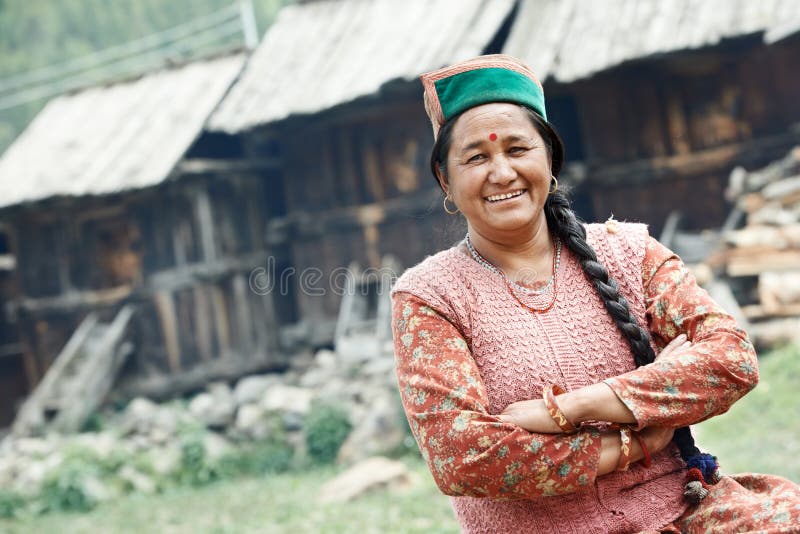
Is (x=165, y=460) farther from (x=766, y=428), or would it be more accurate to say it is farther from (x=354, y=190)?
(x=766, y=428)

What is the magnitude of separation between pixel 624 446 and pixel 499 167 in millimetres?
771

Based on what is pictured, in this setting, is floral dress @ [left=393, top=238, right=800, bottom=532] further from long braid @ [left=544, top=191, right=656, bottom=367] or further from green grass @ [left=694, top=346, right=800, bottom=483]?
green grass @ [left=694, top=346, right=800, bottom=483]

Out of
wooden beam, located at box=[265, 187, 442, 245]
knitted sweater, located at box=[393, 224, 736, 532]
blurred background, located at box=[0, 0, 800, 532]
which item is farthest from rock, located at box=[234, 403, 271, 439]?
knitted sweater, located at box=[393, 224, 736, 532]

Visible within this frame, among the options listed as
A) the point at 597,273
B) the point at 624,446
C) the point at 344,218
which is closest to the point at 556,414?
the point at 624,446

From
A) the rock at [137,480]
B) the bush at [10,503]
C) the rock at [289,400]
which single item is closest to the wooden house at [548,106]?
the rock at [289,400]

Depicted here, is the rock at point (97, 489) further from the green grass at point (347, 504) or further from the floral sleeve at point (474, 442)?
the floral sleeve at point (474, 442)

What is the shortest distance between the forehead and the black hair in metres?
0.03

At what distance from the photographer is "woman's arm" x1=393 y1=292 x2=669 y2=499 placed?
6.31 ft

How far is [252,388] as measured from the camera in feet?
30.4

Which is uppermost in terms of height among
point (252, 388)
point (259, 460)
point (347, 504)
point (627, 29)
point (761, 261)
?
point (627, 29)

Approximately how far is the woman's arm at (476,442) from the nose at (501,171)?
436 millimetres

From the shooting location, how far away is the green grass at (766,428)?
4941 mm

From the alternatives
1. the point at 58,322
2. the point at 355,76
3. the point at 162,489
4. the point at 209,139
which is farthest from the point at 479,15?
the point at 58,322

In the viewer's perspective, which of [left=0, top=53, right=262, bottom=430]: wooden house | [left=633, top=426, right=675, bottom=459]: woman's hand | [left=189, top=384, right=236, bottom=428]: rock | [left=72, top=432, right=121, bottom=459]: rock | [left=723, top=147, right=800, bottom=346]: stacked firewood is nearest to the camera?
[left=633, top=426, right=675, bottom=459]: woman's hand
